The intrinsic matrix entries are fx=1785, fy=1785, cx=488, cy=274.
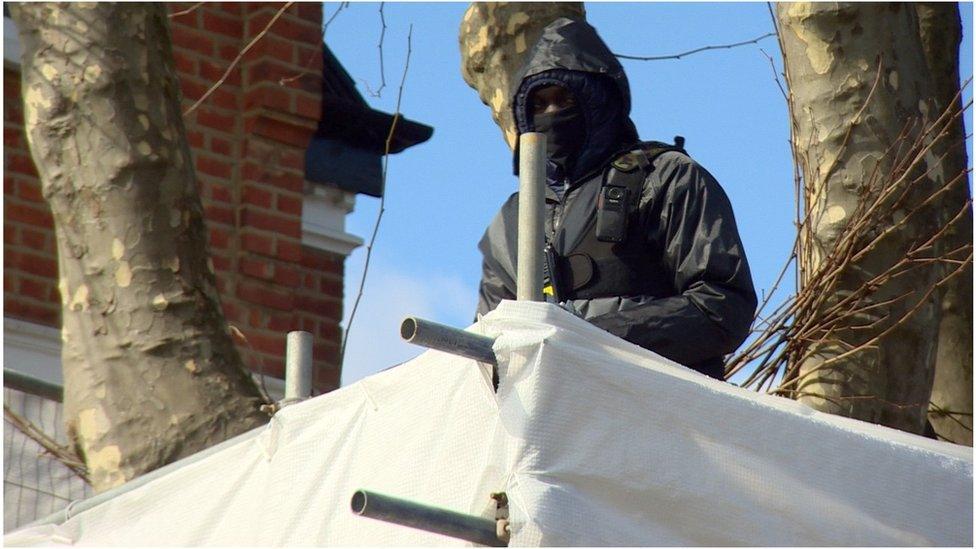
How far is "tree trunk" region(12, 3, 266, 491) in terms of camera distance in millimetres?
4012

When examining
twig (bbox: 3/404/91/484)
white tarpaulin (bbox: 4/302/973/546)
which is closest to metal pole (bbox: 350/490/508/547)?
white tarpaulin (bbox: 4/302/973/546)

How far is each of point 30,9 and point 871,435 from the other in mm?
2468

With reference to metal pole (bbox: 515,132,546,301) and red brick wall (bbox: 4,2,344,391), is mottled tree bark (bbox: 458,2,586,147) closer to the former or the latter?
red brick wall (bbox: 4,2,344,391)

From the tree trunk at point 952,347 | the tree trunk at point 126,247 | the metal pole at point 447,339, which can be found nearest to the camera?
the metal pole at point 447,339

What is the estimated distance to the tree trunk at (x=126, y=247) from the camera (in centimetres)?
401

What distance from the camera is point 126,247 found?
4172 millimetres

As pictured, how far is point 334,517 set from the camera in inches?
120

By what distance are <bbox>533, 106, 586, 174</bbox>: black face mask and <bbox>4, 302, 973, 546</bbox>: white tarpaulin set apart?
0.95 m

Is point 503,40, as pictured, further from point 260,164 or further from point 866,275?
point 260,164

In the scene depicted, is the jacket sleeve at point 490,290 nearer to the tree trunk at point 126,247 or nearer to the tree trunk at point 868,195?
the tree trunk at point 126,247

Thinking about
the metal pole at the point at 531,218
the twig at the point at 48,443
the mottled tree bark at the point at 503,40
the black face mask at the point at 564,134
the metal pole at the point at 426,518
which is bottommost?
the twig at the point at 48,443

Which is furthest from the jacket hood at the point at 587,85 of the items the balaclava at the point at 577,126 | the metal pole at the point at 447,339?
the metal pole at the point at 447,339

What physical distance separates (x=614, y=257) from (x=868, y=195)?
3.53ft

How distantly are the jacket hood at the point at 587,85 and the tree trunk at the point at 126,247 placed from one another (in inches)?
34.7
